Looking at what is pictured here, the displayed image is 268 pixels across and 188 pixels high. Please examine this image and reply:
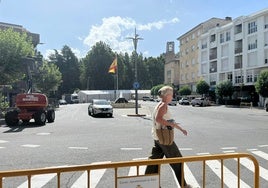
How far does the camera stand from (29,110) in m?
21.4

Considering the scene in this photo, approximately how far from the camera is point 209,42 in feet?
229

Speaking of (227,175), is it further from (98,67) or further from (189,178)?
(98,67)

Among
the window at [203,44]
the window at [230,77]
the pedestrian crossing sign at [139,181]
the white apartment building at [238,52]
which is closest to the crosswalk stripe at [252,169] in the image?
the pedestrian crossing sign at [139,181]

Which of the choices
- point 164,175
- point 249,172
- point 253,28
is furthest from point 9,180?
point 253,28

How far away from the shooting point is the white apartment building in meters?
54.4

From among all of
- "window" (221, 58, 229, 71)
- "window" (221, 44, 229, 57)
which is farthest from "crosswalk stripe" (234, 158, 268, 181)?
"window" (221, 44, 229, 57)

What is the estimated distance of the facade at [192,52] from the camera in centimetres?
7412

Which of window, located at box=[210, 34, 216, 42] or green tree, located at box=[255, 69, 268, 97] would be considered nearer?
green tree, located at box=[255, 69, 268, 97]

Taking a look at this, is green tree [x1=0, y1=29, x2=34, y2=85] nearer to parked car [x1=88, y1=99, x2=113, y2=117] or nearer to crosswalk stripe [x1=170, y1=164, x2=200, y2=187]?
parked car [x1=88, y1=99, x2=113, y2=117]

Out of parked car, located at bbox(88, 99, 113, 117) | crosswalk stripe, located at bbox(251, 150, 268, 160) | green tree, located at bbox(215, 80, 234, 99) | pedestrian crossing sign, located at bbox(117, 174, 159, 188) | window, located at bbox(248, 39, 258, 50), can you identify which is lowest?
crosswalk stripe, located at bbox(251, 150, 268, 160)

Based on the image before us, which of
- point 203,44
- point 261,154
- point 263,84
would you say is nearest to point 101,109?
point 261,154

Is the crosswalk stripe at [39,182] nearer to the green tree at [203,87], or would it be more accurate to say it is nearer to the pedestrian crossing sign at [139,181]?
the pedestrian crossing sign at [139,181]

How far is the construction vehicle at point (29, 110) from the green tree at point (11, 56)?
5913mm

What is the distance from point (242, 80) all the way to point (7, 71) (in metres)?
43.0
